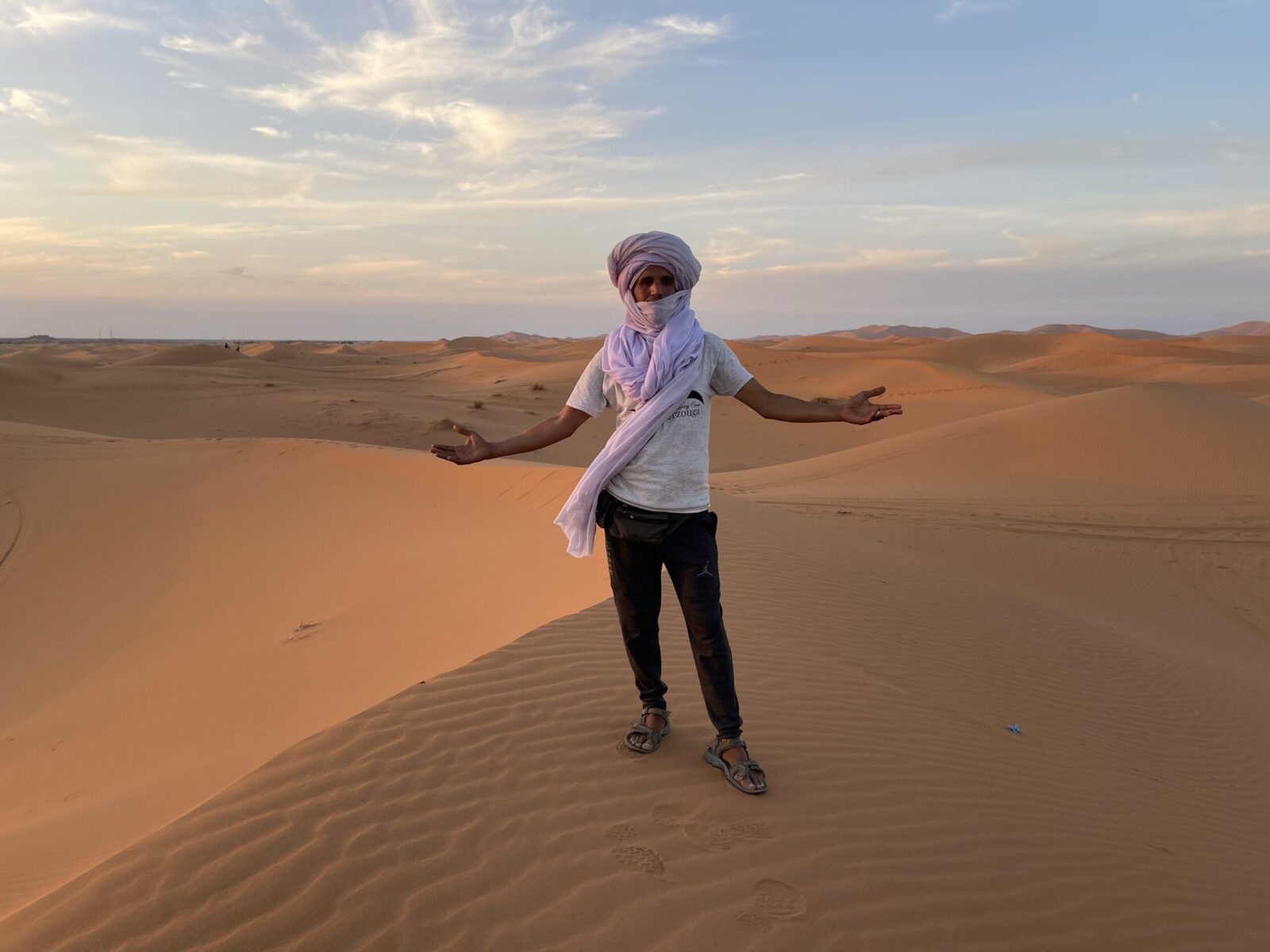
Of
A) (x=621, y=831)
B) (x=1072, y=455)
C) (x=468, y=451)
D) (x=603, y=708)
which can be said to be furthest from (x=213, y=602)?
(x=1072, y=455)

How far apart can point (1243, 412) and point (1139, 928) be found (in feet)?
→ 56.3

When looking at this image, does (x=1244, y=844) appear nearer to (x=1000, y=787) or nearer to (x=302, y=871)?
(x=1000, y=787)

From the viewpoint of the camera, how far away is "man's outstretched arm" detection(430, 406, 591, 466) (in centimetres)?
320

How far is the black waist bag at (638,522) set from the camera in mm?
3045

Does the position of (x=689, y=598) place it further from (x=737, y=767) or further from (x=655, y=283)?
(x=655, y=283)

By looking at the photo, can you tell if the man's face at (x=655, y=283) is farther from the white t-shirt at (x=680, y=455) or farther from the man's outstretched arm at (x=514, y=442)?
the man's outstretched arm at (x=514, y=442)

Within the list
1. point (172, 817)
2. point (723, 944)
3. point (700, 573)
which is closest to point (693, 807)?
point (723, 944)

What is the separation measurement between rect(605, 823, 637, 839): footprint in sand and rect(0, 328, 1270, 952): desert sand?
0.03ft

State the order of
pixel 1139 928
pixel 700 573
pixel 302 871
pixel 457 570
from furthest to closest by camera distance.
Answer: pixel 457 570, pixel 700 573, pixel 1139 928, pixel 302 871

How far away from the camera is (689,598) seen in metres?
3.10

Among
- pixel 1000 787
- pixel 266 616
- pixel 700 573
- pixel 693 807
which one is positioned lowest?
pixel 266 616

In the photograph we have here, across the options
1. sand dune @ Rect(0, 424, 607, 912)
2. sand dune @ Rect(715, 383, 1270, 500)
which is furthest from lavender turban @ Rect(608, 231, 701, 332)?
sand dune @ Rect(715, 383, 1270, 500)

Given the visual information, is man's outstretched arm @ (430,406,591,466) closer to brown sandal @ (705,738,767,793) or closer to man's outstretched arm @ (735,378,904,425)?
man's outstretched arm @ (735,378,904,425)

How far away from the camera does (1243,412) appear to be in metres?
16.2
